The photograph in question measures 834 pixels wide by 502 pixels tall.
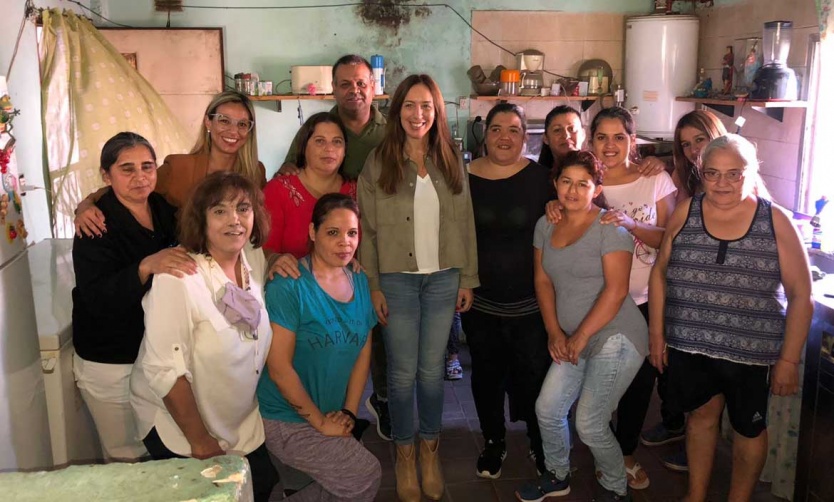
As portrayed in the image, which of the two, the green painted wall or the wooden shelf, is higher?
the green painted wall

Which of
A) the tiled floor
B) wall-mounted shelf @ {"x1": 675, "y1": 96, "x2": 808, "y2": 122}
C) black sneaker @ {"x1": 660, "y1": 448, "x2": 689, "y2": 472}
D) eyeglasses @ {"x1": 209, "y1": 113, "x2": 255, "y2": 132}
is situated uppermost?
wall-mounted shelf @ {"x1": 675, "y1": 96, "x2": 808, "y2": 122}

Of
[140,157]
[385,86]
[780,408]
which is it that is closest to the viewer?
[140,157]

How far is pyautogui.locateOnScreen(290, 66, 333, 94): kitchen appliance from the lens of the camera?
4938 millimetres

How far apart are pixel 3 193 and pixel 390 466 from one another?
187cm

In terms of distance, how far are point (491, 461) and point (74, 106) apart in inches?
104

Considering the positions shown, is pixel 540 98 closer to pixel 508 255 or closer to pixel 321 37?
pixel 321 37

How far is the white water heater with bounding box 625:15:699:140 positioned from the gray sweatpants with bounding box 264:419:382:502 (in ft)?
11.8

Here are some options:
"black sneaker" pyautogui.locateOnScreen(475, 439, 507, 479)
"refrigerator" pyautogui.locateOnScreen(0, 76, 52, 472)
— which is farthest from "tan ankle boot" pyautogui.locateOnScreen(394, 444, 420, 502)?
"refrigerator" pyautogui.locateOnScreen(0, 76, 52, 472)

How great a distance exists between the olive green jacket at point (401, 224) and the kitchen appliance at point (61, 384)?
1.00 m

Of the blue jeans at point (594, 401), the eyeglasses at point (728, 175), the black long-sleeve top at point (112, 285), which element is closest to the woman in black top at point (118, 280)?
the black long-sleeve top at point (112, 285)

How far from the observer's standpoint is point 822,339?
2361mm

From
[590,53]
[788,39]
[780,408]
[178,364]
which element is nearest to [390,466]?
[178,364]

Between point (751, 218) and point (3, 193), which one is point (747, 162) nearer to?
point (751, 218)

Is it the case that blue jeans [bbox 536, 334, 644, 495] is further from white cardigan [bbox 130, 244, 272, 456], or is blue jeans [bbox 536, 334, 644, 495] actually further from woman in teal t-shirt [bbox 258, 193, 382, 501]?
white cardigan [bbox 130, 244, 272, 456]
